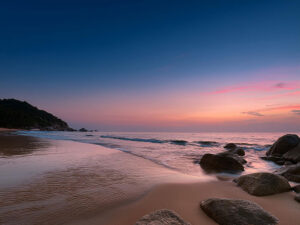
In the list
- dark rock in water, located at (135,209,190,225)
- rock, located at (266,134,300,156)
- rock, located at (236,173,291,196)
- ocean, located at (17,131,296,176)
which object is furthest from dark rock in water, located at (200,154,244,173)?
rock, located at (266,134,300,156)

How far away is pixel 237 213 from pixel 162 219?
1313 millimetres

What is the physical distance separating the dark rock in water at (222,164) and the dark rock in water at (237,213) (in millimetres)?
4329

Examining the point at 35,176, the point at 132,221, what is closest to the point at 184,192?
the point at 132,221

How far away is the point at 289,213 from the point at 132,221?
291 centimetres

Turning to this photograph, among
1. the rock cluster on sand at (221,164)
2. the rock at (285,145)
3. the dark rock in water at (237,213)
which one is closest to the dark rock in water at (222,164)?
the rock cluster on sand at (221,164)

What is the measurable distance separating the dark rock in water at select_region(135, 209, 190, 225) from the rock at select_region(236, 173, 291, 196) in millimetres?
2618

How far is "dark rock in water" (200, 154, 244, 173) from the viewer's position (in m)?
6.89

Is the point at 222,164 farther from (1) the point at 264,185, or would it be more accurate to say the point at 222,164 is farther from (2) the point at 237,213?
(2) the point at 237,213

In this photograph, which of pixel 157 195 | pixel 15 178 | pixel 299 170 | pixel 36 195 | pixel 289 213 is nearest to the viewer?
pixel 289 213

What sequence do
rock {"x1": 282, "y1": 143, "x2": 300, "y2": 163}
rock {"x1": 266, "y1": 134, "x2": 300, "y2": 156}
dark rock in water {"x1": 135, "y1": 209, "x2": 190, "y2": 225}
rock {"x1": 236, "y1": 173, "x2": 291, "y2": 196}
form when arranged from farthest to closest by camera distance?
rock {"x1": 266, "y1": 134, "x2": 300, "y2": 156} < rock {"x1": 282, "y1": 143, "x2": 300, "y2": 163} < rock {"x1": 236, "y1": 173, "x2": 291, "y2": 196} < dark rock in water {"x1": 135, "y1": 209, "x2": 190, "y2": 225}

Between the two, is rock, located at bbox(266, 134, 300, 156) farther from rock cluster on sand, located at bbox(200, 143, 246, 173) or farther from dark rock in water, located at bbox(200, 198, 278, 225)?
dark rock in water, located at bbox(200, 198, 278, 225)

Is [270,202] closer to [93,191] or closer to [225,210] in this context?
[225,210]

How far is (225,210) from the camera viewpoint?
8.77 feet

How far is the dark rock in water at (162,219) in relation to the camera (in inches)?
86.2
